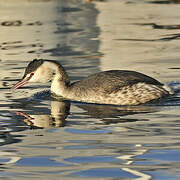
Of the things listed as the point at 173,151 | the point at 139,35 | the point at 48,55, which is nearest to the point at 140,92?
the point at 173,151

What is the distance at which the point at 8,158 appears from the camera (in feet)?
32.1

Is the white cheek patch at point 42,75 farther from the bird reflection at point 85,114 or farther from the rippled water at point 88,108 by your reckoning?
the bird reflection at point 85,114

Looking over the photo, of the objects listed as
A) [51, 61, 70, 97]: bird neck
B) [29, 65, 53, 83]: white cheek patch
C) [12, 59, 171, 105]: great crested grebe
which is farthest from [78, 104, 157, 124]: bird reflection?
[29, 65, 53, 83]: white cheek patch

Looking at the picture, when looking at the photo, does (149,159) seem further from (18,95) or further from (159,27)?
(159,27)

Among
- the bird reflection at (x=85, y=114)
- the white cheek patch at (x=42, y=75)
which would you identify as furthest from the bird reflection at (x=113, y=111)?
the white cheek patch at (x=42, y=75)

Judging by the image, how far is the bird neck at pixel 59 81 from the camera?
46.9ft

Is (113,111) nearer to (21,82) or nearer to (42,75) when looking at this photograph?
(42,75)

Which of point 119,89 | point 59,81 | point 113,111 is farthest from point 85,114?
point 59,81

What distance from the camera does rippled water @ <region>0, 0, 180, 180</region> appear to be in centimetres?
941

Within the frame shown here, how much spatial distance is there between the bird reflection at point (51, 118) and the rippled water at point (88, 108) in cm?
1

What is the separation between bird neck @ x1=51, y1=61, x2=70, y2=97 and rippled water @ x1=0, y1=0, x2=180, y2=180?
0.24m

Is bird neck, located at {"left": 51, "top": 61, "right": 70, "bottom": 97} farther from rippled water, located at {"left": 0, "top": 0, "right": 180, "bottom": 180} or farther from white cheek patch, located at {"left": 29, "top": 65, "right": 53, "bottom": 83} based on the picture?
rippled water, located at {"left": 0, "top": 0, "right": 180, "bottom": 180}

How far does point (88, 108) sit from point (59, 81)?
1326mm

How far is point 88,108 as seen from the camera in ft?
43.5
